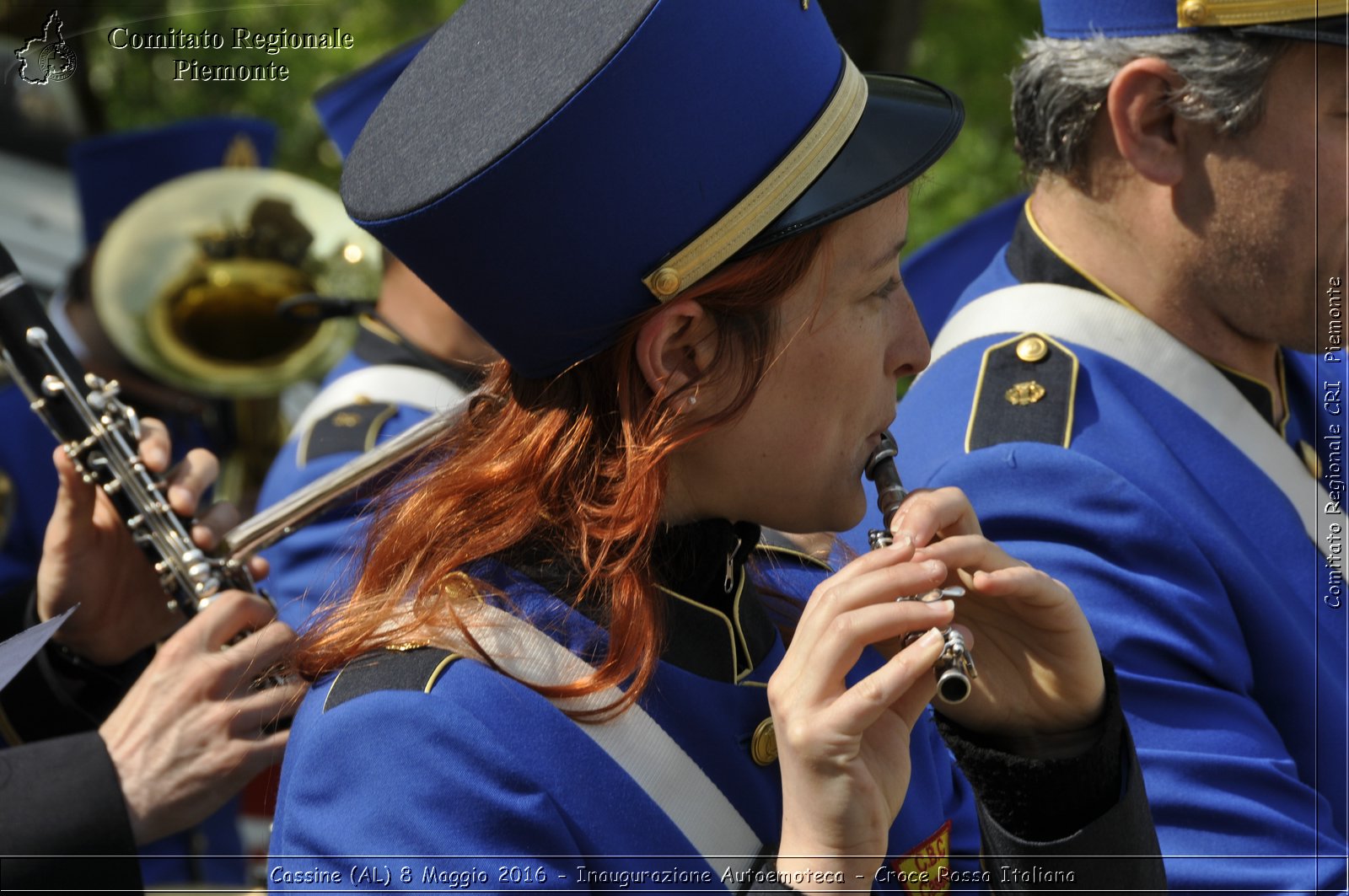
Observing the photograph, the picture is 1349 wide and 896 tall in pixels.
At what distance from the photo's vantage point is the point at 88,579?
114 inches

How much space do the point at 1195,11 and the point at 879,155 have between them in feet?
3.47

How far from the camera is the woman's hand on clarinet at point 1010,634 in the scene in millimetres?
1880

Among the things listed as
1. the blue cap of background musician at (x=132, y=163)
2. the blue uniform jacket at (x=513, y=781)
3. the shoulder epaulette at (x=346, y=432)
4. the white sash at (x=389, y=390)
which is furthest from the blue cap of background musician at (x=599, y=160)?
the blue cap of background musician at (x=132, y=163)

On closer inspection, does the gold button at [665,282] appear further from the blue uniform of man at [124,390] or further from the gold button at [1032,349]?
the blue uniform of man at [124,390]

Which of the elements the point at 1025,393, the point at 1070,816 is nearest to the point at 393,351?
the point at 1025,393

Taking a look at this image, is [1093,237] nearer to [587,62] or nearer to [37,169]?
[587,62]

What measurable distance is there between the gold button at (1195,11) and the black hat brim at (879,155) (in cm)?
80

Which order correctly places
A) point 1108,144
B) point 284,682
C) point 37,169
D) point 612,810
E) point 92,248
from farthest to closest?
1. point 37,169
2. point 92,248
3. point 1108,144
4. point 284,682
5. point 612,810

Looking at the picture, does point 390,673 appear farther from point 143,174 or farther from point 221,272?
point 143,174

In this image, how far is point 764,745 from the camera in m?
1.97

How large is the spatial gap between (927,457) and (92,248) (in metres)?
4.23

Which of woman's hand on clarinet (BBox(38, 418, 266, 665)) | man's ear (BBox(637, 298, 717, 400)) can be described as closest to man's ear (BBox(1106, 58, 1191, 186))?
man's ear (BBox(637, 298, 717, 400))

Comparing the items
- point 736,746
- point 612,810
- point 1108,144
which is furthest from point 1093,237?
point 612,810

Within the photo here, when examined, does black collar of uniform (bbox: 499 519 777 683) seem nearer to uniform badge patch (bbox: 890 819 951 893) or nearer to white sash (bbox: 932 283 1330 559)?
uniform badge patch (bbox: 890 819 951 893)
